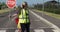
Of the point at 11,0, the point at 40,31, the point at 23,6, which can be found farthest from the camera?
the point at 11,0

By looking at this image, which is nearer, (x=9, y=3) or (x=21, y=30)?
(x=21, y=30)

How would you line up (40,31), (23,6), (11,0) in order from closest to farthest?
(23,6) < (40,31) < (11,0)

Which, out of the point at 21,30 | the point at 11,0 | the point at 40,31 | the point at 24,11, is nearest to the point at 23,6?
the point at 24,11

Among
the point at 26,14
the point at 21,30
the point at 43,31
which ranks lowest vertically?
the point at 43,31

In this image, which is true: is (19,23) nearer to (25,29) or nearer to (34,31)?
(25,29)

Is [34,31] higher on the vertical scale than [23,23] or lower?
lower

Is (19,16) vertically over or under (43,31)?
over

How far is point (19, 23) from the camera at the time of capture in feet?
35.5

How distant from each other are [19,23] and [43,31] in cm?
629

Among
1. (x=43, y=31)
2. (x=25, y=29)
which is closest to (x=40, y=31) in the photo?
(x=43, y=31)

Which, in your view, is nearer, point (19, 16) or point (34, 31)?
point (19, 16)

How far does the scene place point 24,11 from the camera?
1095 centimetres

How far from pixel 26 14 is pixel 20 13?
0.96ft

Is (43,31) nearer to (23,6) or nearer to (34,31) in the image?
(34,31)
